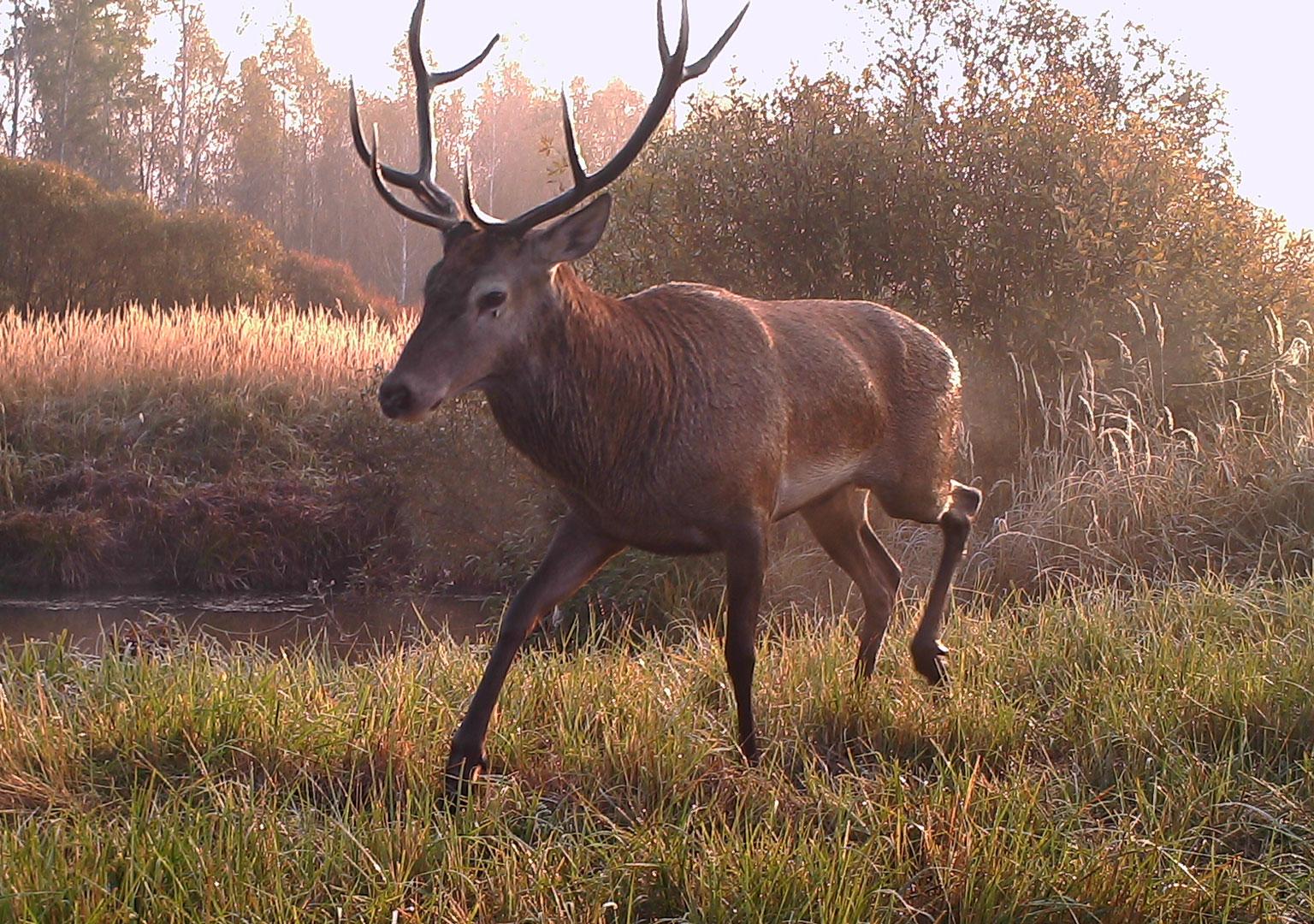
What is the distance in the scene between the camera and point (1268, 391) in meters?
8.71

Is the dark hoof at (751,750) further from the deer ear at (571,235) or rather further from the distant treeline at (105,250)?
the distant treeline at (105,250)

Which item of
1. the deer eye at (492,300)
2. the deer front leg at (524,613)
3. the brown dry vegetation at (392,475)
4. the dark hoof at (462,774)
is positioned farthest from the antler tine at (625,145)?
the brown dry vegetation at (392,475)

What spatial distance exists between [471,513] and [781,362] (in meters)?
5.25

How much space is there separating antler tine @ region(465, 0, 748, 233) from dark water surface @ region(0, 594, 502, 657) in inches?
160

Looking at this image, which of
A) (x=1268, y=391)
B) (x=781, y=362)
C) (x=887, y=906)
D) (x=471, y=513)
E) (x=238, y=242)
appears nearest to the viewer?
(x=887, y=906)

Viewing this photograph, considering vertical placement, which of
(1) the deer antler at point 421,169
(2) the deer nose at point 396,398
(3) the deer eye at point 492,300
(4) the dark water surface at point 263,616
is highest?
(1) the deer antler at point 421,169

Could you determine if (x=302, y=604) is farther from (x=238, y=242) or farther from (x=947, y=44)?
(x=238, y=242)

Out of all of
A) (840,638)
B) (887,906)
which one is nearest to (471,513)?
(840,638)

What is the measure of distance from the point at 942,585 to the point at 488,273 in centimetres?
224

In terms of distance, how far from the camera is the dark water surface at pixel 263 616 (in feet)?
27.1

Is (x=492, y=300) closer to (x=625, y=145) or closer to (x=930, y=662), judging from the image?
(x=625, y=145)

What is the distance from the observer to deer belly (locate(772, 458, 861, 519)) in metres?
4.56

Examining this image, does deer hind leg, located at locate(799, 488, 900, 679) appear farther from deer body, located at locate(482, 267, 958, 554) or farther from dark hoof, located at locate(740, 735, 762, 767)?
dark hoof, located at locate(740, 735, 762, 767)

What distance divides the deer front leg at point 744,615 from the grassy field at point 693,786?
0.10 metres
